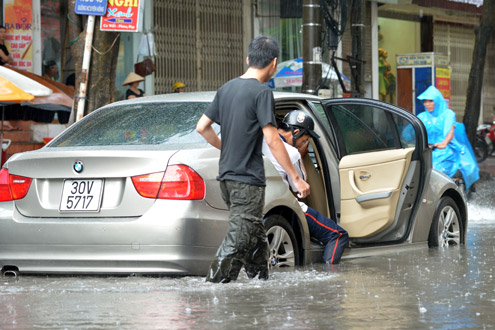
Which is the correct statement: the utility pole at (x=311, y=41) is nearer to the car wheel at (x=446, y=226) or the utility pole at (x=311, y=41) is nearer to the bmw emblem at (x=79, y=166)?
the car wheel at (x=446, y=226)

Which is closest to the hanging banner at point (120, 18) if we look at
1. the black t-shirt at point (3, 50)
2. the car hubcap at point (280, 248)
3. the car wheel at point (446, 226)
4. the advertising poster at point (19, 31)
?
the car wheel at point (446, 226)

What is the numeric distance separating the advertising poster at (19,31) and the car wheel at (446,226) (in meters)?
9.23

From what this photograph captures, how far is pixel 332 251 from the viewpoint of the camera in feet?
26.6

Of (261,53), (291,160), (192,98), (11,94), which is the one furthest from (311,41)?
(261,53)

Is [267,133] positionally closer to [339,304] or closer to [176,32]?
[339,304]

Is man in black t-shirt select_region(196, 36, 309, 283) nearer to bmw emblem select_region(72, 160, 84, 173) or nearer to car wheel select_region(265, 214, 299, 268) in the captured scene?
car wheel select_region(265, 214, 299, 268)

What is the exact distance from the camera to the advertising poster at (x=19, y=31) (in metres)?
16.8

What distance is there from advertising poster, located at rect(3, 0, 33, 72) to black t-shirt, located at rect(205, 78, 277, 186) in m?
10.9

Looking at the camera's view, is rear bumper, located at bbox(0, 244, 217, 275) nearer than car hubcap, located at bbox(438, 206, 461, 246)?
Yes

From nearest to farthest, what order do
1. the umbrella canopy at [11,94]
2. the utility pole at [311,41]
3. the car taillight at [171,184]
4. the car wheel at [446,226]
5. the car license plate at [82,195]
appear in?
the car taillight at [171,184] → the car license plate at [82,195] → the car wheel at [446,226] → the umbrella canopy at [11,94] → the utility pole at [311,41]

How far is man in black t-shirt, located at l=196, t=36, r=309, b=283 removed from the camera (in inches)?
259

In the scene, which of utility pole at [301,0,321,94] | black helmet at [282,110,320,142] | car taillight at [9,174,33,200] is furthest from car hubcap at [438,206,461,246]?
utility pole at [301,0,321,94]

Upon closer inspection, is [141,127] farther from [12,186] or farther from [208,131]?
[12,186]

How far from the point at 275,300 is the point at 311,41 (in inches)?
336
